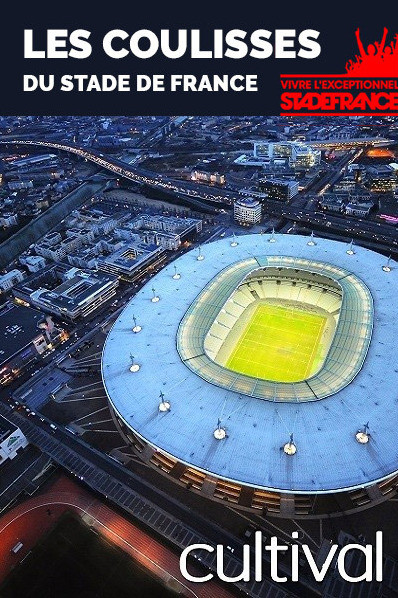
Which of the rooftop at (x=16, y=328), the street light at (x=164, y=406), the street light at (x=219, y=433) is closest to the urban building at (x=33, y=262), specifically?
the rooftop at (x=16, y=328)

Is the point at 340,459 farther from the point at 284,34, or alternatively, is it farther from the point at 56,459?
the point at 284,34

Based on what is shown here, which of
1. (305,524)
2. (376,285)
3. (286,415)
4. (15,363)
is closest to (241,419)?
(286,415)

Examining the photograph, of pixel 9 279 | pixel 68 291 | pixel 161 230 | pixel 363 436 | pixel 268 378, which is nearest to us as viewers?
pixel 363 436

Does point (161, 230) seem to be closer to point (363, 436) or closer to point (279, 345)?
point (279, 345)

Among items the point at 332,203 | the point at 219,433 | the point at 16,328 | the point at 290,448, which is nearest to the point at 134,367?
the point at 219,433

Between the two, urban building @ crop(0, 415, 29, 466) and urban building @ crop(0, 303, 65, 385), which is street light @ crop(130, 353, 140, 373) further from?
urban building @ crop(0, 303, 65, 385)

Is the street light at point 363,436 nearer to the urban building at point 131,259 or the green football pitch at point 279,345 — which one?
the green football pitch at point 279,345
